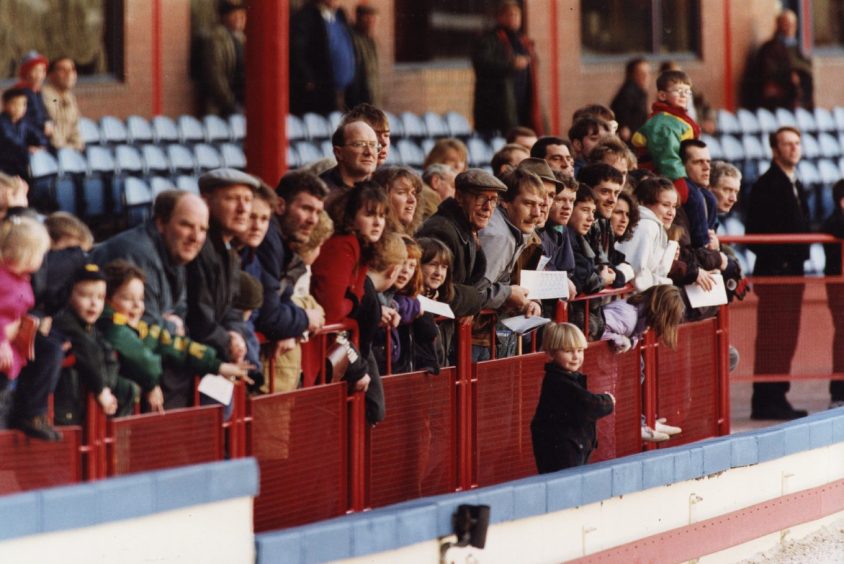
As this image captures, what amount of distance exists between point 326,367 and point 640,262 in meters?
2.64

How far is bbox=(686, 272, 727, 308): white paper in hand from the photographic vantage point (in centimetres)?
966

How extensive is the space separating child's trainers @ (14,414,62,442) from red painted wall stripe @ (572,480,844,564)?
113 inches

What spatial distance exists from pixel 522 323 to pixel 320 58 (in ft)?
25.7

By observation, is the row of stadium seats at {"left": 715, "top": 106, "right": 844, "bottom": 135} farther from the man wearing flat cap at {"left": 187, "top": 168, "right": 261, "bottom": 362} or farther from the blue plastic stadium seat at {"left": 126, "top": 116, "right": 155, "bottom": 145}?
the man wearing flat cap at {"left": 187, "top": 168, "right": 261, "bottom": 362}

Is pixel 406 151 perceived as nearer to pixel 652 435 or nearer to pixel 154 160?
pixel 154 160

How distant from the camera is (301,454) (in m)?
6.74

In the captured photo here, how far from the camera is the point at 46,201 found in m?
13.4

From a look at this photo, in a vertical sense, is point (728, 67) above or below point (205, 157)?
above

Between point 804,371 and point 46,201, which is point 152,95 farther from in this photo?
point 804,371

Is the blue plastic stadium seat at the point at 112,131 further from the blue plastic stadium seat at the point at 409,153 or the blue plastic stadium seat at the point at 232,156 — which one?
the blue plastic stadium seat at the point at 409,153

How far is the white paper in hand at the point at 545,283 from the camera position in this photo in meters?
8.16

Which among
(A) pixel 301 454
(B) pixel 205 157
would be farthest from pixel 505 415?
(B) pixel 205 157

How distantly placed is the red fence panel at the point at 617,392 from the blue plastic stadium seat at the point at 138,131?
6898 millimetres

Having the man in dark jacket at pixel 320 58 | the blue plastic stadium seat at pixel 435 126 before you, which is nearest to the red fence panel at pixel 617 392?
the man in dark jacket at pixel 320 58
